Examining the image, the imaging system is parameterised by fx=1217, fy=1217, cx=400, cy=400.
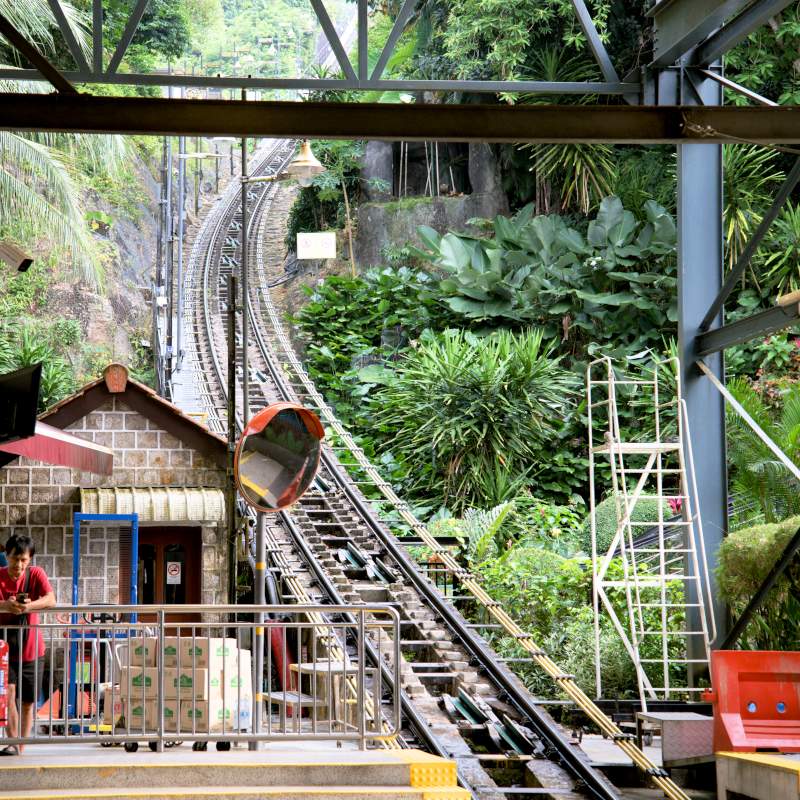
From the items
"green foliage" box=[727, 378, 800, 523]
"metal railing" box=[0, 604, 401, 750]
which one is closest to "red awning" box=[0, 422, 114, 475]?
"metal railing" box=[0, 604, 401, 750]

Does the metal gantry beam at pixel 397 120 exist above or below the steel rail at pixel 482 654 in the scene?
above

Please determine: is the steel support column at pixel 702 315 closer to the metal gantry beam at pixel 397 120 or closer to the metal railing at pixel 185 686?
the metal gantry beam at pixel 397 120

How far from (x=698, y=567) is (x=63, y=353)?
77.8 feet

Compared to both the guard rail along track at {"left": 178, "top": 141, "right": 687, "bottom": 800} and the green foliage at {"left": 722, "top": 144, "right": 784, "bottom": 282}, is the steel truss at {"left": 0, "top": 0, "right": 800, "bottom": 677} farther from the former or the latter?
the green foliage at {"left": 722, "top": 144, "right": 784, "bottom": 282}

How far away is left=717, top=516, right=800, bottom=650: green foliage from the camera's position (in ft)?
36.0

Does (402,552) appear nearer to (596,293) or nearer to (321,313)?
(596,293)

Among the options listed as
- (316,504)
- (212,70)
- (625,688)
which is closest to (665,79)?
(625,688)

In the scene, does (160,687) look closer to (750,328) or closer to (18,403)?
(18,403)

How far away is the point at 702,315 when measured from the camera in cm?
1266

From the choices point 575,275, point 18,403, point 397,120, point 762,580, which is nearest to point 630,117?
point 397,120

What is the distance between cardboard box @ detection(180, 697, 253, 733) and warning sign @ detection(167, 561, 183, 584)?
652 cm

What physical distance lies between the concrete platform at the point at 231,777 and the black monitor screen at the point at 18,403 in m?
2.15

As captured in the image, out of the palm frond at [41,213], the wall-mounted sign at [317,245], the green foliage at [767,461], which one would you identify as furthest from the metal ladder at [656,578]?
the wall-mounted sign at [317,245]

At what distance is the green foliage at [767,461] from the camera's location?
1273 centimetres
